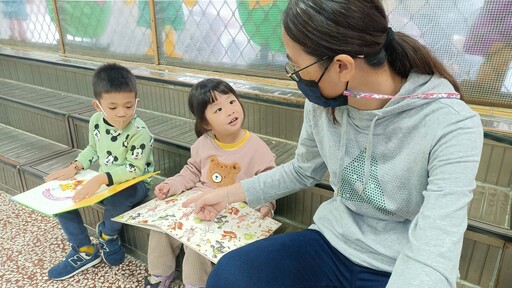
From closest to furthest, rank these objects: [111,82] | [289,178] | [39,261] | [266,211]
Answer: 1. [289,178]
2. [266,211]
3. [111,82]
4. [39,261]

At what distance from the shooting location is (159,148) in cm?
167

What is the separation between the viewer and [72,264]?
1400mm

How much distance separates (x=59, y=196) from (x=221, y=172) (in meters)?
0.58

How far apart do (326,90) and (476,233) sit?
2.05 feet

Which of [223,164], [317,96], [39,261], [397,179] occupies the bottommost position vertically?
[39,261]

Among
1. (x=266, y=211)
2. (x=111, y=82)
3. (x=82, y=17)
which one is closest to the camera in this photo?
(x=266, y=211)

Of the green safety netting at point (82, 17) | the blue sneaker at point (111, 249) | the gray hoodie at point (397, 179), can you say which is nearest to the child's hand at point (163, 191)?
the blue sneaker at point (111, 249)

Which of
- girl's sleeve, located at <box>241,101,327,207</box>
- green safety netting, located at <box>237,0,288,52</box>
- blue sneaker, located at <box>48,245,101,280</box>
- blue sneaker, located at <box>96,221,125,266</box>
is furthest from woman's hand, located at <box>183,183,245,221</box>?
green safety netting, located at <box>237,0,288,52</box>

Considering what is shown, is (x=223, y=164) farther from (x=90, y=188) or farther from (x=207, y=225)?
(x=90, y=188)

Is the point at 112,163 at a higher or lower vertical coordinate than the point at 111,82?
lower

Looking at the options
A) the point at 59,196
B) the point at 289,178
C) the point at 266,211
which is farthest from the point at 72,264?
the point at 289,178

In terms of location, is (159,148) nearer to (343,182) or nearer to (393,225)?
(343,182)

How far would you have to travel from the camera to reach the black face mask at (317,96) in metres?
0.75

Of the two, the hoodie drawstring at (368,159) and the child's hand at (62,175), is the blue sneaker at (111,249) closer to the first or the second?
the child's hand at (62,175)
